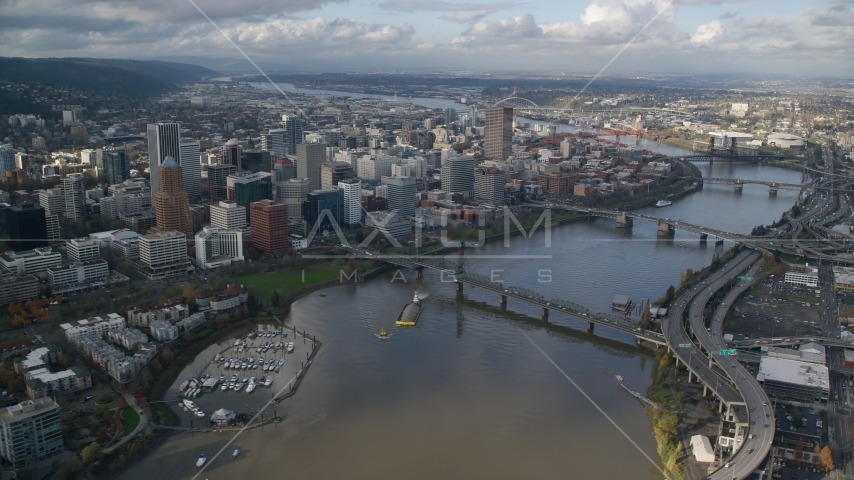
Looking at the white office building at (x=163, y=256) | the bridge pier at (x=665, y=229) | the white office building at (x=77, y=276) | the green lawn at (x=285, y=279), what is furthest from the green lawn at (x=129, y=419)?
the bridge pier at (x=665, y=229)

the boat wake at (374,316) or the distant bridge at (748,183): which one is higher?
the distant bridge at (748,183)

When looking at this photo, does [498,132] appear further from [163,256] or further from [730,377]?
[730,377]

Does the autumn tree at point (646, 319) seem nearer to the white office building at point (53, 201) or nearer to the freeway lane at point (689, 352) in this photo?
the freeway lane at point (689, 352)

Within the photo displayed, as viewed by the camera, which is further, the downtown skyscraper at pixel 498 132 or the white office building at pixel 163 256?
the downtown skyscraper at pixel 498 132

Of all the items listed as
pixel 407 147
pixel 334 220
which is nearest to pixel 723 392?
pixel 334 220

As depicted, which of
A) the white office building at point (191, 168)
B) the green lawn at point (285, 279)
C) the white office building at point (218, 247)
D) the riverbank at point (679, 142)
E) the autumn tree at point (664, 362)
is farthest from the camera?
the riverbank at point (679, 142)

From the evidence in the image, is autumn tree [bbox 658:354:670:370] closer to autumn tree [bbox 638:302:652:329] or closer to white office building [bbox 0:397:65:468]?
autumn tree [bbox 638:302:652:329]
